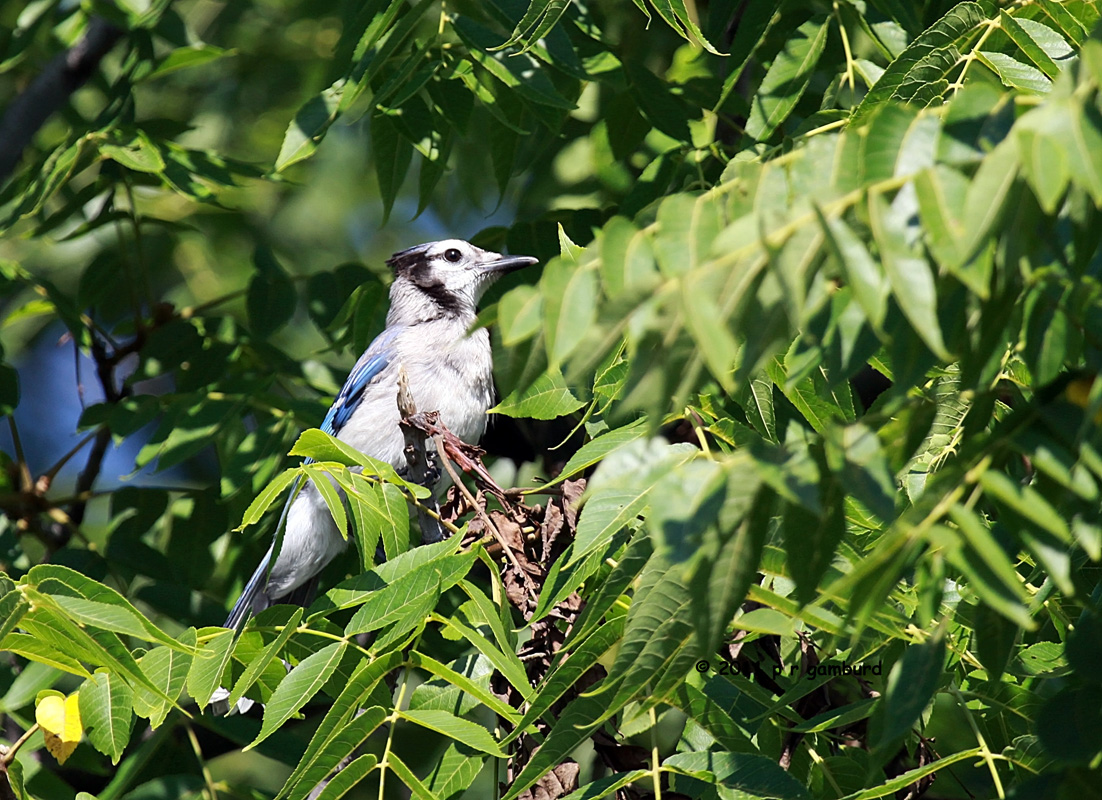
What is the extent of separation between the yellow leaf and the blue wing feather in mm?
1909

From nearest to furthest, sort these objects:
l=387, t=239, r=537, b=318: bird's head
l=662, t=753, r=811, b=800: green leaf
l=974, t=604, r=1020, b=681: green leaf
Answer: l=974, t=604, r=1020, b=681: green leaf
l=662, t=753, r=811, b=800: green leaf
l=387, t=239, r=537, b=318: bird's head

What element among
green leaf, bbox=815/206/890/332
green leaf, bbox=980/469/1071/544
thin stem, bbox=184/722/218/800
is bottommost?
thin stem, bbox=184/722/218/800

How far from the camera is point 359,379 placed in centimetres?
456

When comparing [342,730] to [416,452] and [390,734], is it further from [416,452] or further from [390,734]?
[416,452]

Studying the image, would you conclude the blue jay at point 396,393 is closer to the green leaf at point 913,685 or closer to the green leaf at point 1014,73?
the green leaf at point 1014,73

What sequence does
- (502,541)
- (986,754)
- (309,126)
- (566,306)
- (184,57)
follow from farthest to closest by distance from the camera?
(184,57)
(309,126)
(502,541)
(986,754)
(566,306)

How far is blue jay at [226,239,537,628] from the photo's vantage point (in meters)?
4.46

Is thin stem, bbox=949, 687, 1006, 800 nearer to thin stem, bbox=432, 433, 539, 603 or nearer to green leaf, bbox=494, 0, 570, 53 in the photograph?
thin stem, bbox=432, 433, 539, 603

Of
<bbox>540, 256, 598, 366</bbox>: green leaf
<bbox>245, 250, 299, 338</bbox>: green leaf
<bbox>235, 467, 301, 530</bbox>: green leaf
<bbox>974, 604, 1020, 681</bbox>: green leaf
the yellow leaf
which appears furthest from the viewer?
<bbox>245, 250, 299, 338</bbox>: green leaf

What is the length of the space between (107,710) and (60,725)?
137mm

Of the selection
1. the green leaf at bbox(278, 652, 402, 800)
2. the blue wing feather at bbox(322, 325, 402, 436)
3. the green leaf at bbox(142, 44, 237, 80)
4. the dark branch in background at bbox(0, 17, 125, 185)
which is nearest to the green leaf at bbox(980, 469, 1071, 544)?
the green leaf at bbox(278, 652, 402, 800)

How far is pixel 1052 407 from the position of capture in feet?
4.71

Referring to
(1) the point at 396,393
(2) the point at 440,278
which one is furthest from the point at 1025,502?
(2) the point at 440,278

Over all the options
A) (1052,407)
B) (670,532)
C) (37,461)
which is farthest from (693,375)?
(37,461)
